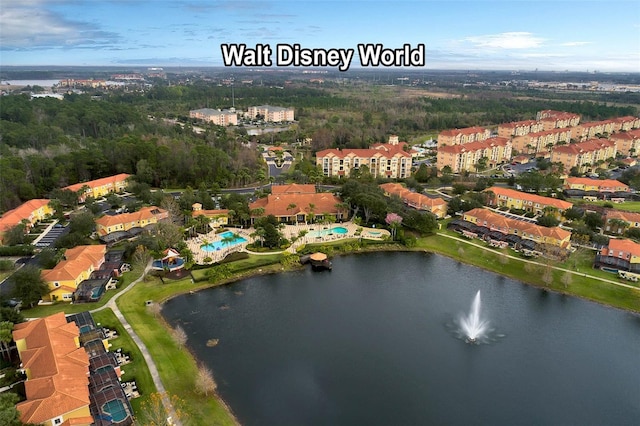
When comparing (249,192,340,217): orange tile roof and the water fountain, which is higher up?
(249,192,340,217): orange tile roof

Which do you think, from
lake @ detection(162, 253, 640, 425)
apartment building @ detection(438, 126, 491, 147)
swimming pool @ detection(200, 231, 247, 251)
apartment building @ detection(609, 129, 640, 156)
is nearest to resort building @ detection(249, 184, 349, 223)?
swimming pool @ detection(200, 231, 247, 251)

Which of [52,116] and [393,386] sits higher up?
[52,116]

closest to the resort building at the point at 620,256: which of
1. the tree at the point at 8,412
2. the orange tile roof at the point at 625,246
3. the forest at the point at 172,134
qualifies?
the orange tile roof at the point at 625,246

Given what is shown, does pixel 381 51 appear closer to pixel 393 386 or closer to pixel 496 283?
pixel 496 283

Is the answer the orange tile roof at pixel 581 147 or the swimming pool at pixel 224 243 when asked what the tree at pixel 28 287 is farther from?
the orange tile roof at pixel 581 147

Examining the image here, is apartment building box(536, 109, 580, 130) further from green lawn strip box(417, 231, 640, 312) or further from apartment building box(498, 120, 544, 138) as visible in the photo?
green lawn strip box(417, 231, 640, 312)

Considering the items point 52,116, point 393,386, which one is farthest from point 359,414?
point 52,116

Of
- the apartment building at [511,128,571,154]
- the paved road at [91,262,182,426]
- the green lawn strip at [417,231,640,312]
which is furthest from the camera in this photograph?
the apartment building at [511,128,571,154]
